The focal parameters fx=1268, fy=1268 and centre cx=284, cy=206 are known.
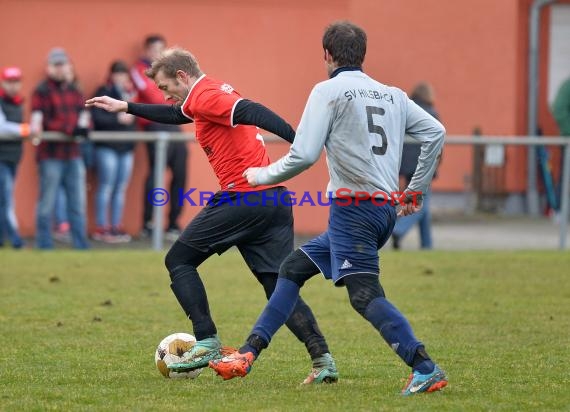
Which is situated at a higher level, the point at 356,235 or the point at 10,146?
the point at 356,235

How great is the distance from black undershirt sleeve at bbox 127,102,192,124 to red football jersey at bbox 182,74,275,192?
0.57 feet

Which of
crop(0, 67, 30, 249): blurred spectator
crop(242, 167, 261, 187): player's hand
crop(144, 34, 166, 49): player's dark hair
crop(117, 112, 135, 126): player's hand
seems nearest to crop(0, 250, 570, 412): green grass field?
crop(0, 67, 30, 249): blurred spectator

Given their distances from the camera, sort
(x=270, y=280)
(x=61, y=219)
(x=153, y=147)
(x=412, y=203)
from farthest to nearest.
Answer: (x=61, y=219), (x=153, y=147), (x=270, y=280), (x=412, y=203)

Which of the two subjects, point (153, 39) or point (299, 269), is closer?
point (299, 269)

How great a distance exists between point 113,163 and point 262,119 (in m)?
8.77

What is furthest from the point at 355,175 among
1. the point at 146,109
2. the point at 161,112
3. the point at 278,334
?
the point at 278,334

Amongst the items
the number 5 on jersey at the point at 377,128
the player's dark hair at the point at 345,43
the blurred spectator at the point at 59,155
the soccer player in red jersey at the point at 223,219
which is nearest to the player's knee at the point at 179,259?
the soccer player in red jersey at the point at 223,219

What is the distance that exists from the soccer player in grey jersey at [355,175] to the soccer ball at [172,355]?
0.62 metres

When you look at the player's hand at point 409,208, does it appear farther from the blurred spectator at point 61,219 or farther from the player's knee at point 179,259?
the blurred spectator at point 61,219

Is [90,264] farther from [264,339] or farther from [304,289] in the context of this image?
[264,339]

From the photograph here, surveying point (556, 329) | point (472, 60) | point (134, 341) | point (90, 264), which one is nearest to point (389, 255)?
point (90, 264)

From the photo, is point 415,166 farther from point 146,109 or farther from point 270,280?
point 270,280

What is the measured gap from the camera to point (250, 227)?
7.18 metres

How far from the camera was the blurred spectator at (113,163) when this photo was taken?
50.4 ft
